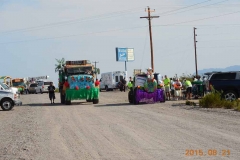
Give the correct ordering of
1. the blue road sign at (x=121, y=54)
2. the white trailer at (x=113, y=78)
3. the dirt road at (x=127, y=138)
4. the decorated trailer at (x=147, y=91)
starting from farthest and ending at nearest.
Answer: the blue road sign at (x=121, y=54)
the white trailer at (x=113, y=78)
the decorated trailer at (x=147, y=91)
the dirt road at (x=127, y=138)

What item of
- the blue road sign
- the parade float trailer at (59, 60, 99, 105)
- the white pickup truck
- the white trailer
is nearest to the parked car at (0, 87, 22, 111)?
the white pickup truck

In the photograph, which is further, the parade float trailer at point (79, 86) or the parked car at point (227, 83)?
the parade float trailer at point (79, 86)

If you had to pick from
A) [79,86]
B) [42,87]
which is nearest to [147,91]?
[79,86]

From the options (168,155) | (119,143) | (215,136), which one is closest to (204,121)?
Answer: (215,136)

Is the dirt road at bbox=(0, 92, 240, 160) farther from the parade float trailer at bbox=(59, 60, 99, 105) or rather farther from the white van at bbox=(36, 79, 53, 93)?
the white van at bbox=(36, 79, 53, 93)

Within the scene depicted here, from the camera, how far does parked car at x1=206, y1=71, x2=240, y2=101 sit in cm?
2716

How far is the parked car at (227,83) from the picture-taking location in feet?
89.1

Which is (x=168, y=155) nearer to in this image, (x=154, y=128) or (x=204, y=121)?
(x=154, y=128)

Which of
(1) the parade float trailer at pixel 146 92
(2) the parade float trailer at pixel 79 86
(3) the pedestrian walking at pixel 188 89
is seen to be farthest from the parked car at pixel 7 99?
(3) the pedestrian walking at pixel 188 89

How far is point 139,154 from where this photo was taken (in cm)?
1093

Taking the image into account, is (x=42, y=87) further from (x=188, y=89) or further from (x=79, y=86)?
(x=188, y=89)

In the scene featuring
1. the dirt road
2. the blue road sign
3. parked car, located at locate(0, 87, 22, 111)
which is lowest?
the dirt road

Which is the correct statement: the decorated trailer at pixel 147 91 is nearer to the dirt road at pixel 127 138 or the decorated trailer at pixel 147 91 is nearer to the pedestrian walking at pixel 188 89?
the pedestrian walking at pixel 188 89

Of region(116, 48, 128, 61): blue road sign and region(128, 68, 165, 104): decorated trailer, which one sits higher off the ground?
region(116, 48, 128, 61): blue road sign
